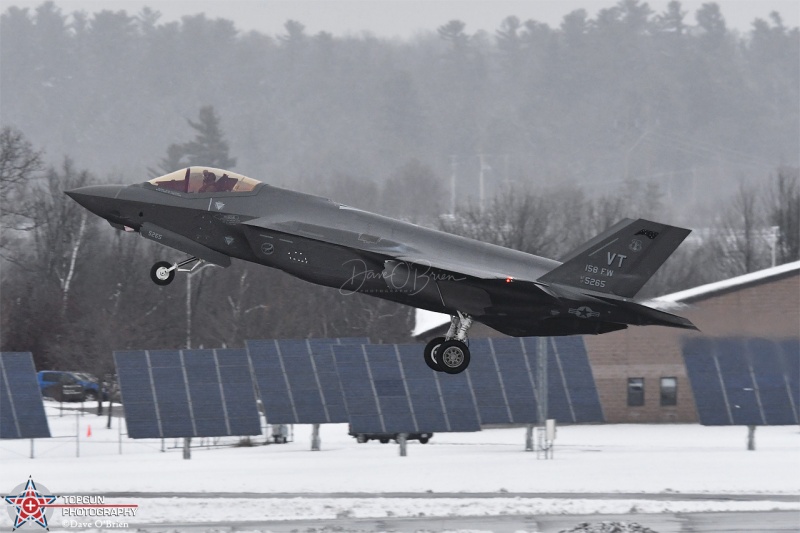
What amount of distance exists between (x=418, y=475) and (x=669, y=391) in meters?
23.8

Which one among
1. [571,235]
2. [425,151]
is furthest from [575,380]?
[425,151]

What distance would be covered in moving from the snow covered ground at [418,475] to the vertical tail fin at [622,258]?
11232 millimetres

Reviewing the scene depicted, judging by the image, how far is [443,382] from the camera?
49250mm

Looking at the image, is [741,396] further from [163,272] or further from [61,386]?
[61,386]

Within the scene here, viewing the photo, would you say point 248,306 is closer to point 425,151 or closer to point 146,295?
point 146,295

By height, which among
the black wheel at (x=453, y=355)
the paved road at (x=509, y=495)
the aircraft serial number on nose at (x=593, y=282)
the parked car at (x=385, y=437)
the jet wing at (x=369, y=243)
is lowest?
the paved road at (x=509, y=495)

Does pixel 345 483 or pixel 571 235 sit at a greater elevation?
pixel 571 235

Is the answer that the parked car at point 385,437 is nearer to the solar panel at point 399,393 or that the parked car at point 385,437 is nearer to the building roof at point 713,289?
the solar panel at point 399,393

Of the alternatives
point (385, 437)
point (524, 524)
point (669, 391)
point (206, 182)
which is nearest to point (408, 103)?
point (669, 391)

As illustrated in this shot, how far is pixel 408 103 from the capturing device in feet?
531

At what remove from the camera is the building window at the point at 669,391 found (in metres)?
62.2

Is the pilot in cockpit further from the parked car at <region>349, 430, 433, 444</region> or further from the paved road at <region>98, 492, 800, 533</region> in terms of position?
the parked car at <region>349, 430, 433, 444</region>

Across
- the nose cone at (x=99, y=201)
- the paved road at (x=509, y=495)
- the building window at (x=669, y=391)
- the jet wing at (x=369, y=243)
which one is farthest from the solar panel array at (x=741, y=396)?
the nose cone at (x=99, y=201)

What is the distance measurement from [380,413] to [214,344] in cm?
2484
